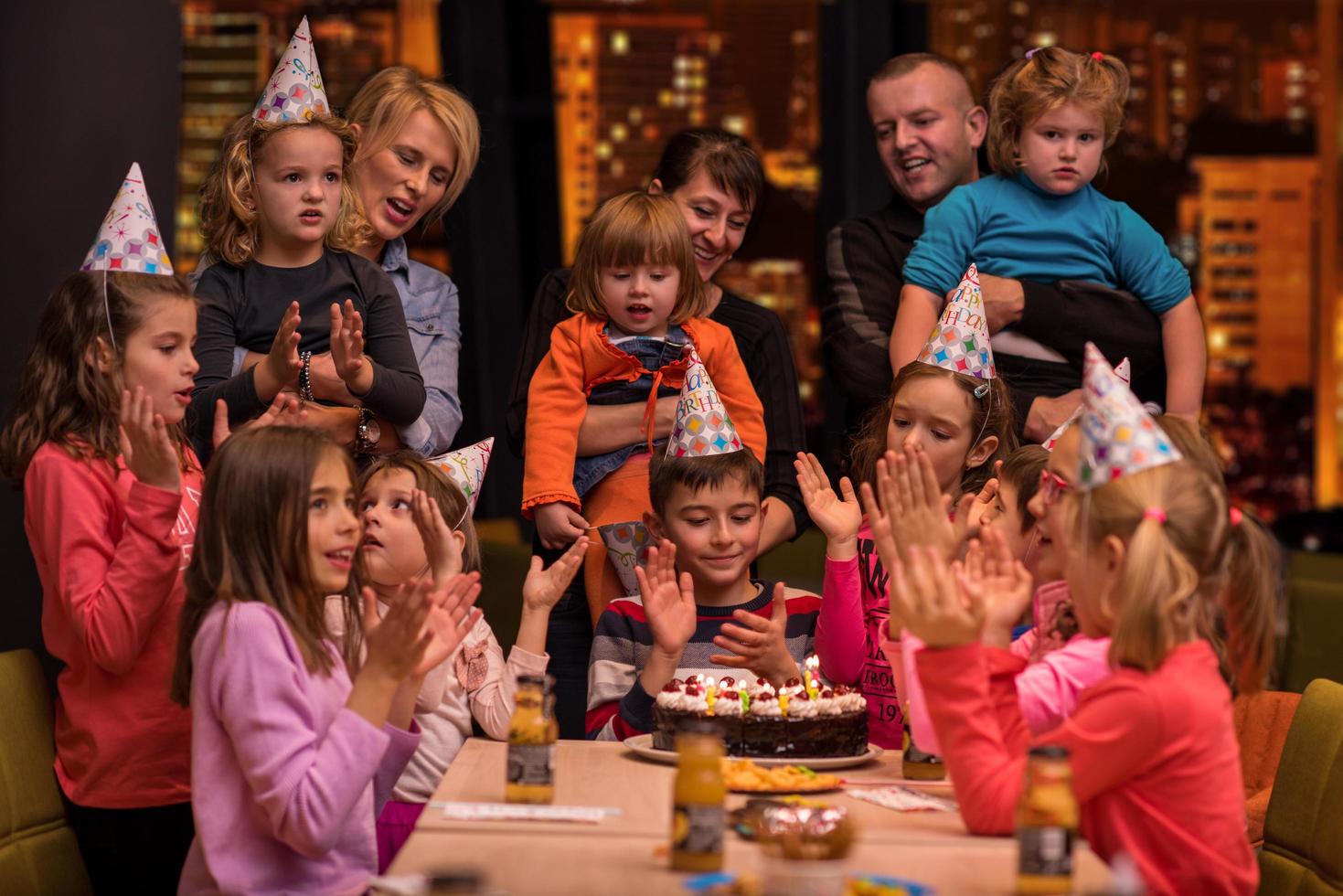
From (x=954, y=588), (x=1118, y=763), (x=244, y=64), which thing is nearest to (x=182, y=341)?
(x=954, y=588)

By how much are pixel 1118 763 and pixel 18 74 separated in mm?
3167

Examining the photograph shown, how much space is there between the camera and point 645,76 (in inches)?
282

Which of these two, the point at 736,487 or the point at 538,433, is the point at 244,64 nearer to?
the point at 538,433

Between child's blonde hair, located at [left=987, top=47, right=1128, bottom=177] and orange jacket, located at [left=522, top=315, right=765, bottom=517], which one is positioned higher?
child's blonde hair, located at [left=987, top=47, right=1128, bottom=177]

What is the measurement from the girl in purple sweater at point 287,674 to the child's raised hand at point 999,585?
32.8 inches

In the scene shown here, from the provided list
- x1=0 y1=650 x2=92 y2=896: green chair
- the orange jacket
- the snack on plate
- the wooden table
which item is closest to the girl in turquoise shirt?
the orange jacket

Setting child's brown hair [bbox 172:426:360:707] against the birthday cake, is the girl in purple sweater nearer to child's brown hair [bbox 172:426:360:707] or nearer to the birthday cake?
child's brown hair [bbox 172:426:360:707]

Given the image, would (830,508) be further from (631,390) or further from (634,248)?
(634,248)

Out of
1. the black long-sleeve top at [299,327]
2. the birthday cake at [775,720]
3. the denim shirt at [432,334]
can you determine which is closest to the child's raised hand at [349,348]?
the black long-sleeve top at [299,327]

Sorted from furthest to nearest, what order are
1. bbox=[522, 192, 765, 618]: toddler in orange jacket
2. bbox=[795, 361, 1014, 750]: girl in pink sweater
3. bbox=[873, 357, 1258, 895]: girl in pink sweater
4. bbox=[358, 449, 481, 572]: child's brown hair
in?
bbox=[522, 192, 765, 618]: toddler in orange jacket → bbox=[358, 449, 481, 572]: child's brown hair → bbox=[795, 361, 1014, 750]: girl in pink sweater → bbox=[873, 357, 1258, 895]: girl in pink sweater

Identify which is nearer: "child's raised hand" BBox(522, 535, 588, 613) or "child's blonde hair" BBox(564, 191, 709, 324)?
"child's raised hand" BBox(522, 535, 588, 613)

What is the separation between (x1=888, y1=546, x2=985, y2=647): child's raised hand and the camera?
2373 mm

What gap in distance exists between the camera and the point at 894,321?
4.09 meters

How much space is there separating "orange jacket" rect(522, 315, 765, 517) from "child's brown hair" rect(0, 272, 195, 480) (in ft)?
3.05
